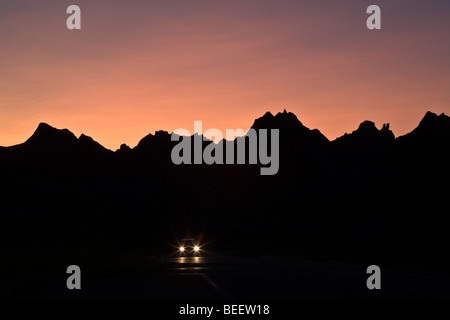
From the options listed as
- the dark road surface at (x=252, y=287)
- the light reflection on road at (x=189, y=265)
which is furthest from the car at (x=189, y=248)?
the dark road surface at (x=252, y=287)

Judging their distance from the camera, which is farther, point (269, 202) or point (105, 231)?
point (269, 202)

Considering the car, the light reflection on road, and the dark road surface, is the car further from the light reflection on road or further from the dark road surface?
the dark road surface

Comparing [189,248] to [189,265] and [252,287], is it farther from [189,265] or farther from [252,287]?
[252,287]

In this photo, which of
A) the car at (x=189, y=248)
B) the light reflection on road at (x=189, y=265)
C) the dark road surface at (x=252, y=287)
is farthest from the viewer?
the car at (x=189, y=248)

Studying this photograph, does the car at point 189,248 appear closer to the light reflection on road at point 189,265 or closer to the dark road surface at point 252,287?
the light reflection on road at point 189,265

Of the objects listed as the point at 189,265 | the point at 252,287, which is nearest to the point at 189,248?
the point at 189,265

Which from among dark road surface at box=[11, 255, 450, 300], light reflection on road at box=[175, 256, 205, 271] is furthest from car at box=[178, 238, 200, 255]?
dark road surface at box=[11, 255, 450, 300]
